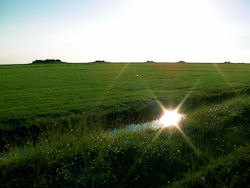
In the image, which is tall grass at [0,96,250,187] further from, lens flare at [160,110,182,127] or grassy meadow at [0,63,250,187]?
lens flare at [160,110,182,127]

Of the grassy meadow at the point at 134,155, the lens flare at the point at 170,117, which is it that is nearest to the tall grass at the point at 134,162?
the grassy meadow at the point at 134,155

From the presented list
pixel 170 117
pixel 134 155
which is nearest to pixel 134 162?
pixel 134 155

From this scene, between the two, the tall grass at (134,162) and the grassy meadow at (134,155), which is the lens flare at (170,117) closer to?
the grassy meadow at (134,155)

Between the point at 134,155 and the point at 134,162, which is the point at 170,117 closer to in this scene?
the point at 134,155

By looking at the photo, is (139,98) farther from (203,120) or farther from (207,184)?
(207,184)

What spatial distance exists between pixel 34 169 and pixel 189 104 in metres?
16.3

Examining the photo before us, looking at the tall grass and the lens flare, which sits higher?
the lens flare

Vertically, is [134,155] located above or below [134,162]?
above

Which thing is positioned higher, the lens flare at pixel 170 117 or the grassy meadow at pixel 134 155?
the lens flare at pixel 170 117

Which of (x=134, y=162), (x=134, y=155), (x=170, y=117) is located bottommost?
(x=134, y=162)

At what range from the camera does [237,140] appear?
10.2 m

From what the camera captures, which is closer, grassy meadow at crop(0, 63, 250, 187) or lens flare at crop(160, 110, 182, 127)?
grassy meadow at crop(0, 63, 250, 187)

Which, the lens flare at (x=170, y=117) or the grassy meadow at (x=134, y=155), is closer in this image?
the grassy meadow at (x=134, y=155)

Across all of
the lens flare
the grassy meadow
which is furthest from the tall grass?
the lens flare
